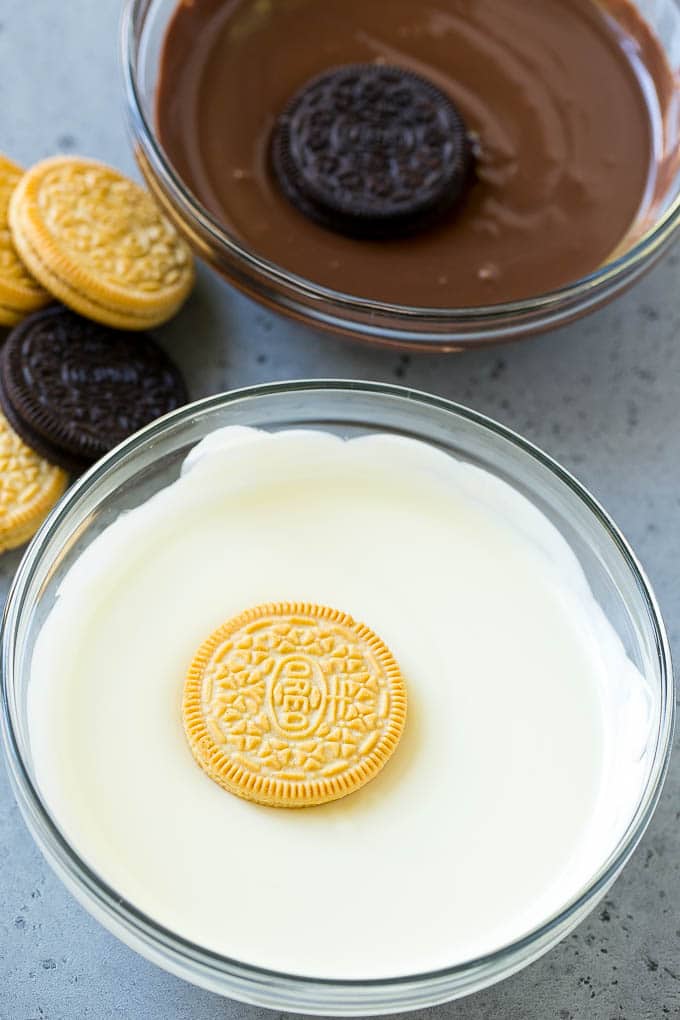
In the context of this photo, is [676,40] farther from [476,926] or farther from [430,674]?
[476,926]

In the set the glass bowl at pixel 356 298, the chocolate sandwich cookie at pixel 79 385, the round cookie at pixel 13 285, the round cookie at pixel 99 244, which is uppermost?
the glass bowl at pixel 356 298

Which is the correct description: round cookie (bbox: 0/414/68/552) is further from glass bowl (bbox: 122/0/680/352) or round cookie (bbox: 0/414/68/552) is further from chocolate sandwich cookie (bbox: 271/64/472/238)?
chocolate sandwich cookie (bbox: 271/64/472/238)

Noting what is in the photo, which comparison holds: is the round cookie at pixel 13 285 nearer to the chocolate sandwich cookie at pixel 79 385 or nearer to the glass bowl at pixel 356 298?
the chocolate sandwich cookie at pixel 79 385

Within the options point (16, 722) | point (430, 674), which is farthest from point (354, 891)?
point (16, 722)

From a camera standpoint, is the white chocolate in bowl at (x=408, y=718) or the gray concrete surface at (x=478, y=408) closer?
the white chocolate in bowl at (x=408, y=718)

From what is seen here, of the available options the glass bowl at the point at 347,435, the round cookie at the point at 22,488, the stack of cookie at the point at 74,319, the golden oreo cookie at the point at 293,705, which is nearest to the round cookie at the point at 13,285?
the stack of cookie at the point at 74,319

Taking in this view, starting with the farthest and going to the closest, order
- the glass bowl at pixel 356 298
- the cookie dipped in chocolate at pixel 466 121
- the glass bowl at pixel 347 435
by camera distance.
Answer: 1. the cookie dipped in chocolate at pixel 466 121
2. the glass bowl at pixel 356 298
3. the glass bowl at pixel 347 435
